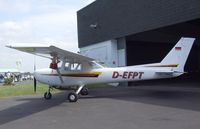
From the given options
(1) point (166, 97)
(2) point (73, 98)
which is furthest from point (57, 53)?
(1) point (166, 97)

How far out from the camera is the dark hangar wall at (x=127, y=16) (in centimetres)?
1914

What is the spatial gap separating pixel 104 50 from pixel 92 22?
3.46 m

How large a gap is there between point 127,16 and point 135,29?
1.73 metres

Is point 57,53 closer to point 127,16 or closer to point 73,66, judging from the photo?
point 73,66

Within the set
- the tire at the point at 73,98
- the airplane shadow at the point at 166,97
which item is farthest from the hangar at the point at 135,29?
the tire at the point at 73,98

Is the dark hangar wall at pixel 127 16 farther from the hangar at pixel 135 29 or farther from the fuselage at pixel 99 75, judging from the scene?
the fuselage at pixel 99 75

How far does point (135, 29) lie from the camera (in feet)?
79.6

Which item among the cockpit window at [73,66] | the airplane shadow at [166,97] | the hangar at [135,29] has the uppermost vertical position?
the hangar at [135,29]

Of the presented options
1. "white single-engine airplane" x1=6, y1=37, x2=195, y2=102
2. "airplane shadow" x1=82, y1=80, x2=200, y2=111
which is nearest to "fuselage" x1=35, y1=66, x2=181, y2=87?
"white single-engine airplane" x1=6, y1=37, x2=195, y2=102

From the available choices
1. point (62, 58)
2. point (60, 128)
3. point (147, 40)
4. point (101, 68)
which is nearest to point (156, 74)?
point (101, 68)

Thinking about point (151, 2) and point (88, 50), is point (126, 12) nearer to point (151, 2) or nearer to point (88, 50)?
point (151, 2)

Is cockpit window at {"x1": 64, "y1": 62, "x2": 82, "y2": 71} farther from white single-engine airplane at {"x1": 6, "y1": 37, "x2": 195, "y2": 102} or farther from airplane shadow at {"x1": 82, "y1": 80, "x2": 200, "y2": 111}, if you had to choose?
airplane shadow at {"x1": 82, "y1": 80, "x2": 200, "y2": 111}

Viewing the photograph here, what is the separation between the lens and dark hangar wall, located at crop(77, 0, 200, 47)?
1914 cm

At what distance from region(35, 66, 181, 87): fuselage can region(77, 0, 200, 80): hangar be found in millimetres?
4389
